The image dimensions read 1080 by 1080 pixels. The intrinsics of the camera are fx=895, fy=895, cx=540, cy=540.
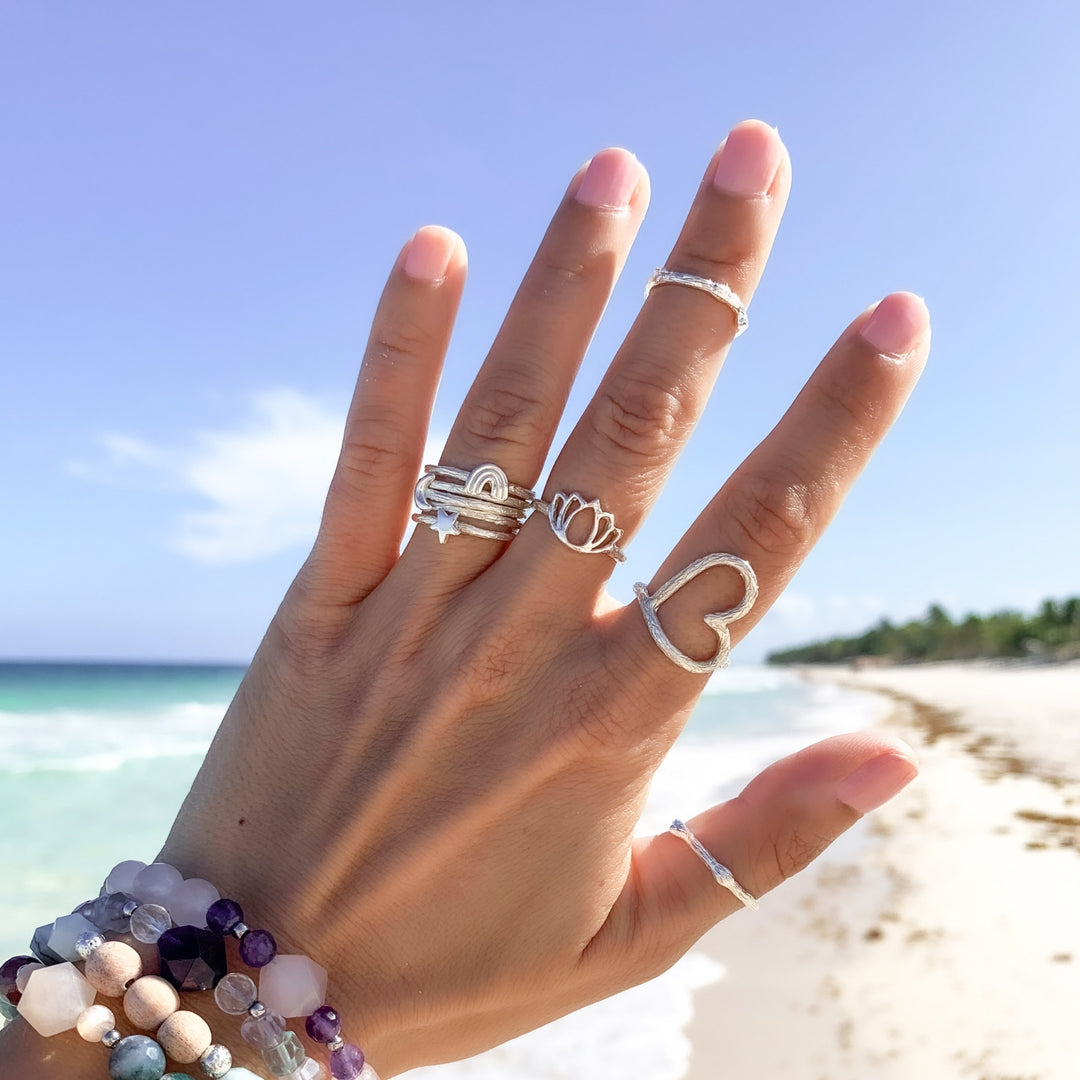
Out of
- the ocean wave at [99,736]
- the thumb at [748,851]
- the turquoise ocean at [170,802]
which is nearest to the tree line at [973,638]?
the turquoise ocean at [170,802]

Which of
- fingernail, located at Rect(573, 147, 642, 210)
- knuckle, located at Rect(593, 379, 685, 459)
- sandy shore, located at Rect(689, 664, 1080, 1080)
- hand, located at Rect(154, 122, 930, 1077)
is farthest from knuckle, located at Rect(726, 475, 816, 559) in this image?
sandy shore, located at Rect(689, 664, 1080, 1080)

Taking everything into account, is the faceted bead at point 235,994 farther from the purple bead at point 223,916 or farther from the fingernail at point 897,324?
the fingernail at point 897,324

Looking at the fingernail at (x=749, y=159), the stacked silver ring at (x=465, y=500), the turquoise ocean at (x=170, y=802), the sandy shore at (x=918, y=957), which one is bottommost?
the turquoise ocean at (x=170, y=802)

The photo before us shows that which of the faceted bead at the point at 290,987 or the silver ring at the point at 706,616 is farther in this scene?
the silver ring at the point at 706,616

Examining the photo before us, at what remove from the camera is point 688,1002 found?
3.17 meters

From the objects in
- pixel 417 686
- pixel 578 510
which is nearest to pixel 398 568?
pixel 417 686

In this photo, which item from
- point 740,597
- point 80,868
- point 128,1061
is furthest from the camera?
point 80,868

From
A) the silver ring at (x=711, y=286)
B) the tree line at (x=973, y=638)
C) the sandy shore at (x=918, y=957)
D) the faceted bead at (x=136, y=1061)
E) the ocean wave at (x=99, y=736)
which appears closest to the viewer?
the faceted bead at (x=136, y=1061)

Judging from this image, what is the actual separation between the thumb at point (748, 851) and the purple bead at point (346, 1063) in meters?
0.47

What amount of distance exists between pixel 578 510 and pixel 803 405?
1.33ft

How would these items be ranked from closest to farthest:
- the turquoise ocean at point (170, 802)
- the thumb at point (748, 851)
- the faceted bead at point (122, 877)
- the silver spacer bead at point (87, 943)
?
the silver spacer bead at point (87, 943)
the faceted bead at point (122, 877)
the thumb at point (748, 851)
the turquoise ocean at point (170, 802)

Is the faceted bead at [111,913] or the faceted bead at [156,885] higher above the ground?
the faceted bead at [156,885]

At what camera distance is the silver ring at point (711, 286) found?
4.72 feet

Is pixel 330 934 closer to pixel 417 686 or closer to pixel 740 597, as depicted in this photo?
pixel 417 686
